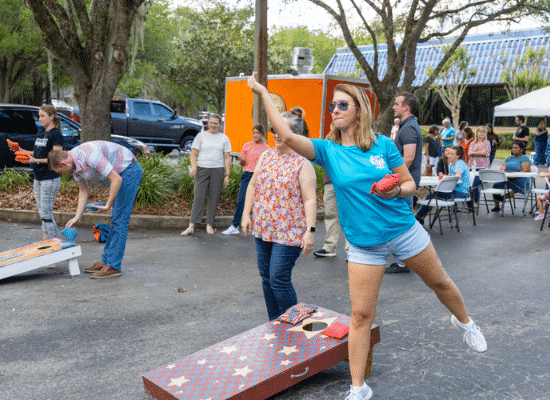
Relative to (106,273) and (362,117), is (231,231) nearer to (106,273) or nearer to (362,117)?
(106,273)

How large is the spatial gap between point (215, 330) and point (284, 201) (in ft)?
4.60

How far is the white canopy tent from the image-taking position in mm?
14083

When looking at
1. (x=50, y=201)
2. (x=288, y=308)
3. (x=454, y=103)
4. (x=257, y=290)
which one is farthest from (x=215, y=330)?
(x=454, y=103)

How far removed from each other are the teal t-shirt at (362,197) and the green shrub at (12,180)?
9.92 meters

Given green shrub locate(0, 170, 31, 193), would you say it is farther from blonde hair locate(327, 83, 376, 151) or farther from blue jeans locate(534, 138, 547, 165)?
blue jeans locate(534, 138, 547, 165)

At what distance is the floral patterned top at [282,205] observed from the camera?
4.12m

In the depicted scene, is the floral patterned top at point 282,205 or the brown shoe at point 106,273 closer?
the floral patterned top at point 282,205

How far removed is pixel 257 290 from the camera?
606 centimetres

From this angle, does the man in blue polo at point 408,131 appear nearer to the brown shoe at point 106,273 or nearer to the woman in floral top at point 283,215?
the woman in floral top at point 283,215

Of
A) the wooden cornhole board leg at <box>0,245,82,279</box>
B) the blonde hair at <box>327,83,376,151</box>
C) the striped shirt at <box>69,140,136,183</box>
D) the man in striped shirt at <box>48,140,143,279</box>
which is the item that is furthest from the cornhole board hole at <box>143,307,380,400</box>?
the wooden cornhole board leg at <box>0,245,82,279</box>

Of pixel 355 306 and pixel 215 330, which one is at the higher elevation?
pixel 355 306

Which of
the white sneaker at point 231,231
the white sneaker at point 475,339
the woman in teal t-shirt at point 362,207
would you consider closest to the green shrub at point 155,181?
the white sneaker at point 231,231

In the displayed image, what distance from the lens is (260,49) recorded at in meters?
10.3

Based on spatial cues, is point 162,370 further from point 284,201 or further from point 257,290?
point 257,290
